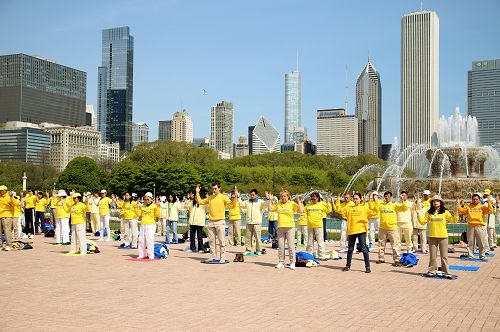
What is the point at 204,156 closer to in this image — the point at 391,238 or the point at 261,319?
the point at 391,238

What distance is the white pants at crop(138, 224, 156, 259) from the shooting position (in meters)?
16.5

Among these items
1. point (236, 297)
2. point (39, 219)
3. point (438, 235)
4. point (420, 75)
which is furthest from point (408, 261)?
point (420, 75)

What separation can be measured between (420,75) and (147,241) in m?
191

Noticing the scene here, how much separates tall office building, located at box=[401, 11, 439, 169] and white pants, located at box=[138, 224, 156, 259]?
186 m

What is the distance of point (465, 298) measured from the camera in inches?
419

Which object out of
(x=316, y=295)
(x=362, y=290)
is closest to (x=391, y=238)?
(x=362, y=290)

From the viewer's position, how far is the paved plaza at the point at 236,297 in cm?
844

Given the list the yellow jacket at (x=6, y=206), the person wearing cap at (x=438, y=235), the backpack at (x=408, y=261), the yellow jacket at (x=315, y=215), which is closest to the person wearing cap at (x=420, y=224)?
the backpack at (x=408, y=261)

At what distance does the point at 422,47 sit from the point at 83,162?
136976 millimetres

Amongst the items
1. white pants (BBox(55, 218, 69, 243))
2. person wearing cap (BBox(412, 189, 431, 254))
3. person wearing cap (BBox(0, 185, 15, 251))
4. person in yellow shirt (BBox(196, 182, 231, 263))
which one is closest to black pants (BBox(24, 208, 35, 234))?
white pants (BBox(55, 218, 69, 243))

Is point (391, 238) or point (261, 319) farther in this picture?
point (391, 238)

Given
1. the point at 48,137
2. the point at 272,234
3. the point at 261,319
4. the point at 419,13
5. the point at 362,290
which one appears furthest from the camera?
the point at 419,13

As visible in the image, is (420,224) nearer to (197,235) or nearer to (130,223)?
(197,235)

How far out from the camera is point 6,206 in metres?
18.3
